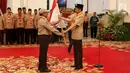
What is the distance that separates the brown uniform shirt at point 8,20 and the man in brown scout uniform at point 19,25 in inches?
8.5

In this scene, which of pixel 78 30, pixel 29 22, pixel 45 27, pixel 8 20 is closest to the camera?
pixel 45 27

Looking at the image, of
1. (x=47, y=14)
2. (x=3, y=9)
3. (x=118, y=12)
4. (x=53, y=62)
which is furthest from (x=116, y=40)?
(x=47, y=14)

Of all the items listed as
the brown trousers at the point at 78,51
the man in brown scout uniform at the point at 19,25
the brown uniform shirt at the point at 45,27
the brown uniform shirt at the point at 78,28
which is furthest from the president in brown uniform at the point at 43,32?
the man in brown scout uniform at the point at 19,25

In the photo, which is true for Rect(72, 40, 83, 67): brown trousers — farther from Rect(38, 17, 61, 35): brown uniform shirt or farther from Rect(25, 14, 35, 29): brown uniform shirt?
Rect(25, 14, 35, 29): brown uniform shirt

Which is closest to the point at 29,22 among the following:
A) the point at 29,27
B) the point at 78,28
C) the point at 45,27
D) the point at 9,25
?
the point at 29,27

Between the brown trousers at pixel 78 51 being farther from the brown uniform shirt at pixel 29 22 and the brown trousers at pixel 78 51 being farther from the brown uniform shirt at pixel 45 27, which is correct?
the brown uniform shirt at pixel 29 22

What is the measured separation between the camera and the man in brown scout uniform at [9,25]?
12.9 meters

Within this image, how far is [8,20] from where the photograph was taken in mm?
12898

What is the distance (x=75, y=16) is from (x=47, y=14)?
0.80m

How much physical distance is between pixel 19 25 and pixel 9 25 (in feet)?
1.56

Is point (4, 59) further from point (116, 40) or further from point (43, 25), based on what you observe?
point (116, 40)

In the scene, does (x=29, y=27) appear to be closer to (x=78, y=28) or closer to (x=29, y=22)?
(x=29, y=22)

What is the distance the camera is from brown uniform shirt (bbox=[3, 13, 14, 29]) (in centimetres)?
1288

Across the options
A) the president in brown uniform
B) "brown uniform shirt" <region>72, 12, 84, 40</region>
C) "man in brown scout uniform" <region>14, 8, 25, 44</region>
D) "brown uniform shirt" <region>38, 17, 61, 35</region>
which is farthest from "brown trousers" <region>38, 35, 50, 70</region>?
"man in brown scout uniform" <region>14, 8, 25, 44</region>
